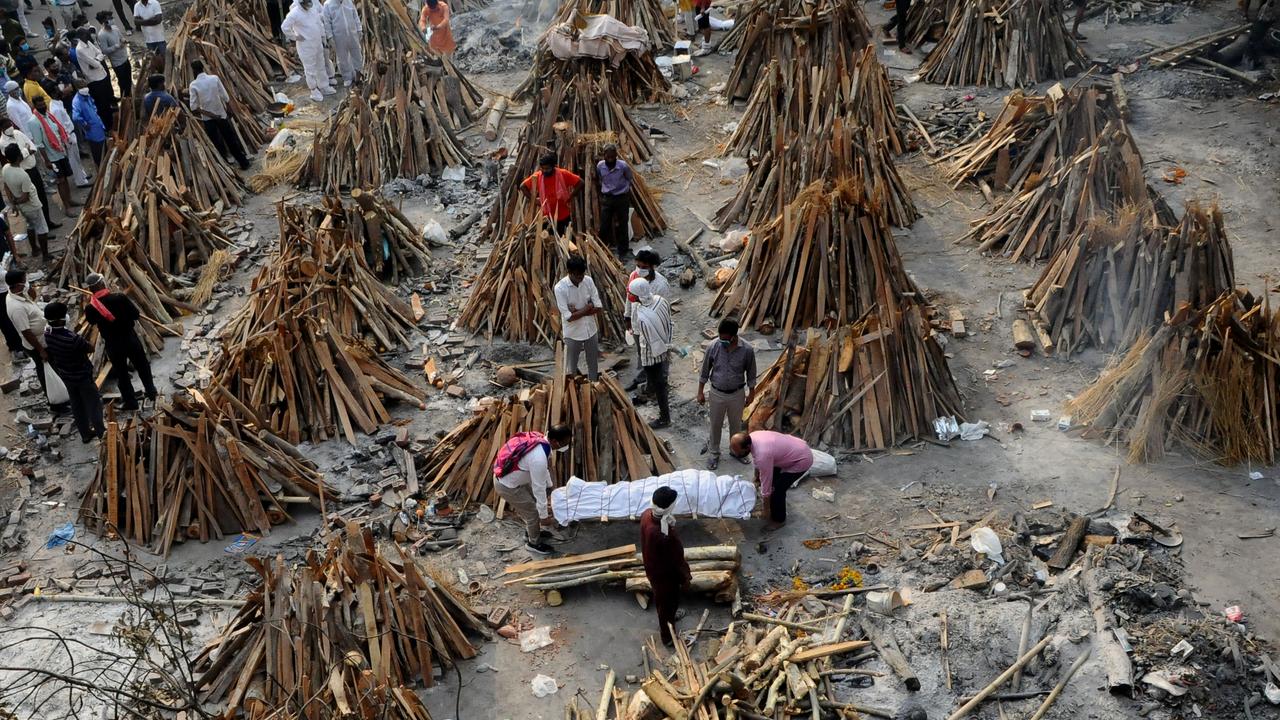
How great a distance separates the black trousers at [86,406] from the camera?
476 inches

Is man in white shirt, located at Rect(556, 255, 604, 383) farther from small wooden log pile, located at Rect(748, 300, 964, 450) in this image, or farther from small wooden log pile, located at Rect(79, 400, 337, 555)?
small wooden log pile, located at Rect(79, 400, 337, 555)

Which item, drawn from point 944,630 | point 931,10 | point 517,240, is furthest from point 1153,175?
point 944,630

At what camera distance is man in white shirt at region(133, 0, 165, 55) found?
20469mm

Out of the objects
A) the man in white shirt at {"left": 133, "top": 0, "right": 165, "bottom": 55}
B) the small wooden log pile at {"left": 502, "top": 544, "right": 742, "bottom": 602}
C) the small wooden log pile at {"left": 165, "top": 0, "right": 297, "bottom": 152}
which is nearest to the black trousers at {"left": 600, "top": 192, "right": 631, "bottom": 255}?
the small wooden log pile at {"left": 502, "top": 544, "right": 742, "bottom": 602}

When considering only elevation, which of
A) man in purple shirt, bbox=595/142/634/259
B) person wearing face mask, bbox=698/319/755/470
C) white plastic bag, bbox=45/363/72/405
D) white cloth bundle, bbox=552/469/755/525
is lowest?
white cloth bundle, bbox=552/469/755/525

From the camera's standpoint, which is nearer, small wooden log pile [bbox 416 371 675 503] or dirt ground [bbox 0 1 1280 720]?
dirt ground [bbox 0 1 1280 720]

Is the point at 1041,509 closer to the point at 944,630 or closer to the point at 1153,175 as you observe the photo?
the point at 944,630

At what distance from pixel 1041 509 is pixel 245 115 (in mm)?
13596

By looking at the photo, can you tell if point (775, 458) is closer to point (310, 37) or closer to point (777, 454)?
point (777, 454)

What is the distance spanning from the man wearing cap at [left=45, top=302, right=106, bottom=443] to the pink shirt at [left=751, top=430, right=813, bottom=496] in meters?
6.50

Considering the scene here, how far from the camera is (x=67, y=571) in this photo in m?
10.5

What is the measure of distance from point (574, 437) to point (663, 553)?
2.05m

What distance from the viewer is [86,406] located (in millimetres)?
12234

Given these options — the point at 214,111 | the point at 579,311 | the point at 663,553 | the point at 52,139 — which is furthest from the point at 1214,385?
the point at 52,139
